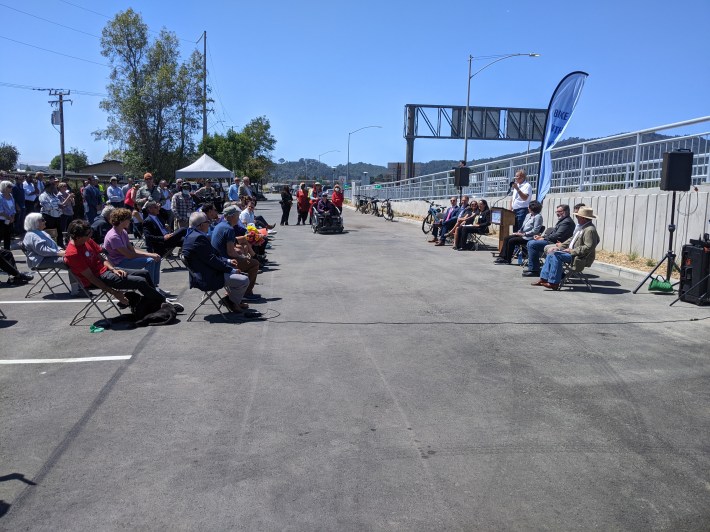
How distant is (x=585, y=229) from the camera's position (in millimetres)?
10797

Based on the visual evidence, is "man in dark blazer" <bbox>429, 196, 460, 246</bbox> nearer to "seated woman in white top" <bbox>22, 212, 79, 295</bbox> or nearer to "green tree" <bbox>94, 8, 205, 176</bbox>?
"seated woman in white top" <bbox>22, 212, 79, 295</bbox>

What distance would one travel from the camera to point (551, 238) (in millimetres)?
12195

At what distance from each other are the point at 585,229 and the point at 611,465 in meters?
7.20

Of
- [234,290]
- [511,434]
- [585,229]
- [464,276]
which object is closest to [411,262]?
[464,276]

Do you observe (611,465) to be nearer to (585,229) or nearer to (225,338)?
(225,338)

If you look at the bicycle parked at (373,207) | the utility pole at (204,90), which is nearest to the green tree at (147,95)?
the utility pole at (204,90)

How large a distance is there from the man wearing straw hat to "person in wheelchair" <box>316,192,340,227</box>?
41.8ft

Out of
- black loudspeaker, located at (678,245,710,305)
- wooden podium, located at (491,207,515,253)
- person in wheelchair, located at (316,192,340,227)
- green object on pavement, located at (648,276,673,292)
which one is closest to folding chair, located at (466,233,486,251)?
wooden podium, located at (491,207,515,253)

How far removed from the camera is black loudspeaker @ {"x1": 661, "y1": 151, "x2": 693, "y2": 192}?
995cm

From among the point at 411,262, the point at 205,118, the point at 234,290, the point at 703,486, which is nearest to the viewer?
the point at 703,486

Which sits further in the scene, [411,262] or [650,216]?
[411,262]

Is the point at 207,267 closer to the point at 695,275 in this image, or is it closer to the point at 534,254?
the point at 534,254

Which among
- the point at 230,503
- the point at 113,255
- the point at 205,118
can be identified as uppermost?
the point at 205,118

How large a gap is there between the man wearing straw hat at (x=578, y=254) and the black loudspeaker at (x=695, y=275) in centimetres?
151
